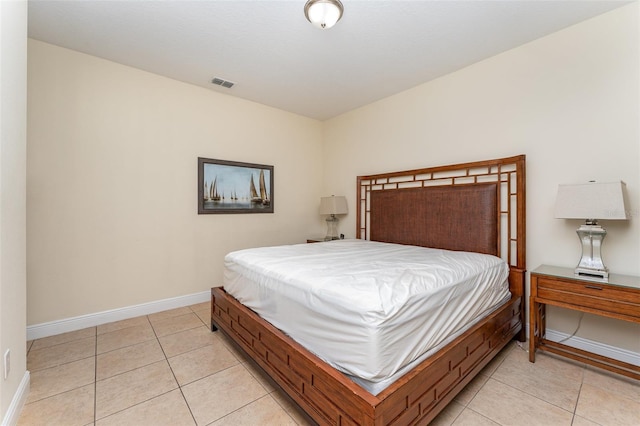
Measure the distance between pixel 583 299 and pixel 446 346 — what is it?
3.86ft

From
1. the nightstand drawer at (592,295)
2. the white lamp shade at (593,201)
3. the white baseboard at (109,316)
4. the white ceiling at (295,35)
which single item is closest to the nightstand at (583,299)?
the nightstand drawer at (592,295)

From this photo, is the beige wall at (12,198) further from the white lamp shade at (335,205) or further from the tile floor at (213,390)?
the white lamp shade at (335,205)

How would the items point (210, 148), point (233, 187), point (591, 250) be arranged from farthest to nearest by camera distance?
1. point (233, 187)
2. point (210, 148)
3. point (591, 250)

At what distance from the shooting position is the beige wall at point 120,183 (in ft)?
8.27

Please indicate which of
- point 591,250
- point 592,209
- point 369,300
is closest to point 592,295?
point 591,250

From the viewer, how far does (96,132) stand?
9.05 ft

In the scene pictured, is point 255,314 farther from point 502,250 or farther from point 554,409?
point 502,250

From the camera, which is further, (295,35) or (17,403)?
(295,35)

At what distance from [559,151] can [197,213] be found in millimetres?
3741

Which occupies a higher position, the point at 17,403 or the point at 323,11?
the point at 323,11

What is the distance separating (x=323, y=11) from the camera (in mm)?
1926

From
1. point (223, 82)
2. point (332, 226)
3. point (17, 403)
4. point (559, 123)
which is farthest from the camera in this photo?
point (332, 226)

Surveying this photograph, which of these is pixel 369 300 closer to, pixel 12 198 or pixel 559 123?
pixel 12 198

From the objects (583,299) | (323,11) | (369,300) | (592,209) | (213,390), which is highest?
(323,11)
